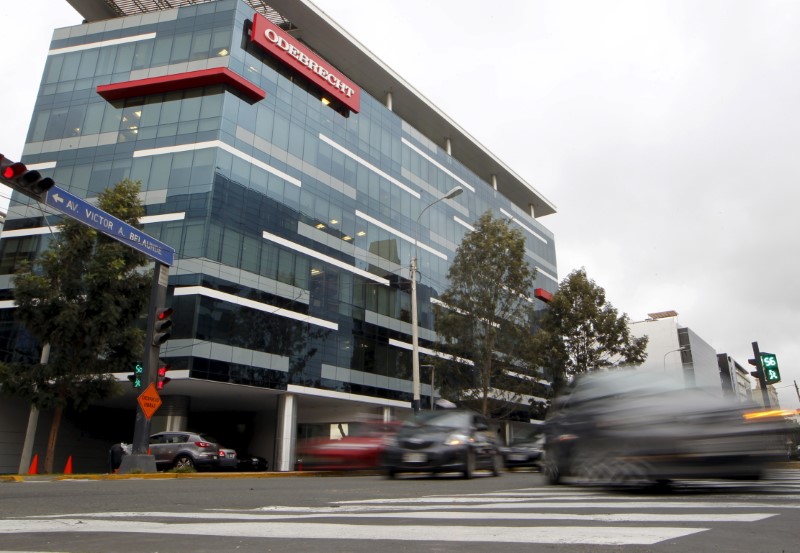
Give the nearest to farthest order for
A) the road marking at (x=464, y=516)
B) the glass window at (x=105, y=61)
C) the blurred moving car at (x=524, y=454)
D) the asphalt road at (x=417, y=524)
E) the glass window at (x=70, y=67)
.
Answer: the asphalt road at (x=417, y=524)
the road marking at (x=464, y=516)
the blurred moving car at (x=524, y=454)
the glass window at (x=105, y=61)
the glass window at (x=70, y=67)

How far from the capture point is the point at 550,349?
33219 millimetres

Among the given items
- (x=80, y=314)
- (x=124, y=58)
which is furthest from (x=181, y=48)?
(x=80, y=314)

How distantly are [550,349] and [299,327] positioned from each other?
13812 mm

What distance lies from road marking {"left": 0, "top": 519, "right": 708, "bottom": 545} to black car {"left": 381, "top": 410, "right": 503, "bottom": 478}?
752cm

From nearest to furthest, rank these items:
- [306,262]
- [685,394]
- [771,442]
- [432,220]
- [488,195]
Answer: [771,442]
[685,394]
[306,262]
[432,220]
[488,195]

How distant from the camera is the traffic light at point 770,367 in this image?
1577 centimetres

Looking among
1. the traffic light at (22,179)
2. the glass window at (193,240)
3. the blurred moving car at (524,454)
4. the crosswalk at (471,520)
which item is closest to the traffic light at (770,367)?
the blurred moving car at (524,454)

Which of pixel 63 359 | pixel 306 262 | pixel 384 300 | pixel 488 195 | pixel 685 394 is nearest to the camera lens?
pixel 685 394

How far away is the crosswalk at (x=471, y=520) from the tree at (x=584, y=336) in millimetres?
27597

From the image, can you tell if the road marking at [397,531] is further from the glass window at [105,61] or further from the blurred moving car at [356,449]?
the glass window at [105,61]

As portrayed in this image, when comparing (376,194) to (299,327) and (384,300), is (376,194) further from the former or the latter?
(299,327)

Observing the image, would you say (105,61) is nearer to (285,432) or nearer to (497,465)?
(285,432)

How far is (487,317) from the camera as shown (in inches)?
1187

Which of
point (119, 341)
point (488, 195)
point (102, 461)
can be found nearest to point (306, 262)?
point (119, 341)
